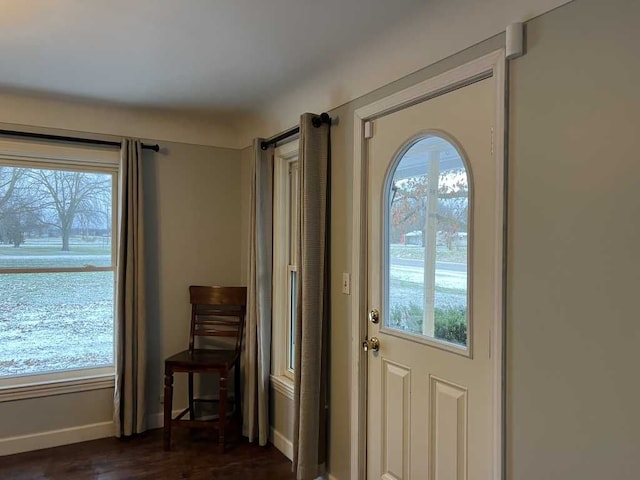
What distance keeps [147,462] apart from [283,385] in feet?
3.19

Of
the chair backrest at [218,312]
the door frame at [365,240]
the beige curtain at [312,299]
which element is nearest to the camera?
the door frame at [365,240]

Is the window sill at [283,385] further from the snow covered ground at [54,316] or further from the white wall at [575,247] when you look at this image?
the white wall at [575,247]

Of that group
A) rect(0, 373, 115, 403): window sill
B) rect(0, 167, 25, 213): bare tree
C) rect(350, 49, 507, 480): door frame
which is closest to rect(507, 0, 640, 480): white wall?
rect(350, 49, 507, 480): door frame

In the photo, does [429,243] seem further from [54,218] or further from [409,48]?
[54,218]

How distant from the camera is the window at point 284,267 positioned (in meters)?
3.20

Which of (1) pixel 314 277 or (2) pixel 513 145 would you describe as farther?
(1) pixel 314 277

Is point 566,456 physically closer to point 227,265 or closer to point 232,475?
point 232,475

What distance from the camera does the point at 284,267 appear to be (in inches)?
127

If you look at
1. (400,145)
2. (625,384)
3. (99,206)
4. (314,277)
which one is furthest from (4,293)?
(625,384)

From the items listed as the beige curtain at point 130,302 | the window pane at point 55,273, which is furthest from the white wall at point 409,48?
the window pane at point 55,273

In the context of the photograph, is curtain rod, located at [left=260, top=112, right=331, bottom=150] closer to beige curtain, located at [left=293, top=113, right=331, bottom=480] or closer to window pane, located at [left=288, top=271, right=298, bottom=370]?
beige curtain, located at [left=293, top=113, right=331, bottom=480]

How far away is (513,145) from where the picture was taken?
1562mm

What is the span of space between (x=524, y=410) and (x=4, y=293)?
3248mm

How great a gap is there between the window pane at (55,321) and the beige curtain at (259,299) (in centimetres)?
112
